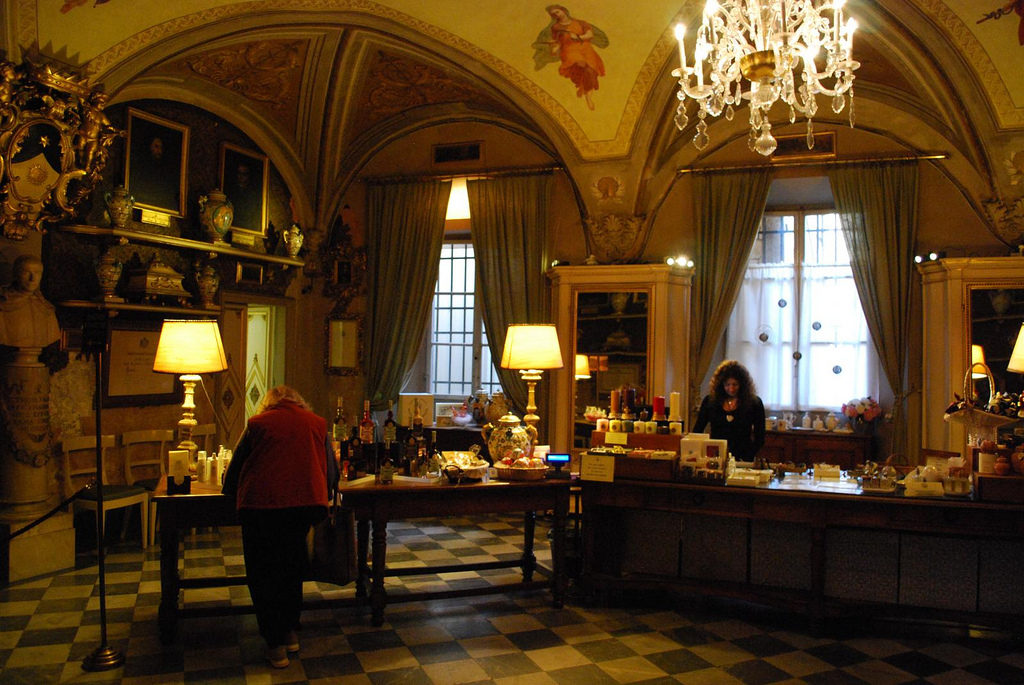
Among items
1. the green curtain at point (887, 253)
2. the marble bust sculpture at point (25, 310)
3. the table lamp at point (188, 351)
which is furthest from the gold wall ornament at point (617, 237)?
the marble bust sculpture at point (25, 310)

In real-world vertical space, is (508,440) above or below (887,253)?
below

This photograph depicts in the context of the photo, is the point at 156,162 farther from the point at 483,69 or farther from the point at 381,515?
the point at 381,515

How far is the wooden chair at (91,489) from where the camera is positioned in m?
6.38

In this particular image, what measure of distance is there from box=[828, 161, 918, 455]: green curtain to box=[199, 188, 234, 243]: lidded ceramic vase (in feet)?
20.3

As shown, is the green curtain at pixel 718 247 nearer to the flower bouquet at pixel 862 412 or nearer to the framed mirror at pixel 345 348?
the flower bouquet at pixel 862 412

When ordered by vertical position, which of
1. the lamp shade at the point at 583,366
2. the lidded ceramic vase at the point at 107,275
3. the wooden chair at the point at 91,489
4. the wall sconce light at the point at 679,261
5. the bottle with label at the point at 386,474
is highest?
the wall sconce light at the point at 679,261

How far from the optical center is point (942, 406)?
7406 millimetres

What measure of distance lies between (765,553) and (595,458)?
1239 mm

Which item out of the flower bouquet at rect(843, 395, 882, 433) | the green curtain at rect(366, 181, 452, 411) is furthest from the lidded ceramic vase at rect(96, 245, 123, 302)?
the flower bouquet at rect(843, 395, 882, 433)

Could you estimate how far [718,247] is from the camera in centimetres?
837

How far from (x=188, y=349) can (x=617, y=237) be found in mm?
4643

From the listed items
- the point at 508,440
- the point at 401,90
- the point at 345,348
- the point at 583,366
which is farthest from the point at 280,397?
the point at 401,90

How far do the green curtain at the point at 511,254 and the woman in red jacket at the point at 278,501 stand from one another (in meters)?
4.46

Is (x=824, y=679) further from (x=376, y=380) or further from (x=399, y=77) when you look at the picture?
(x=399, y=77)
